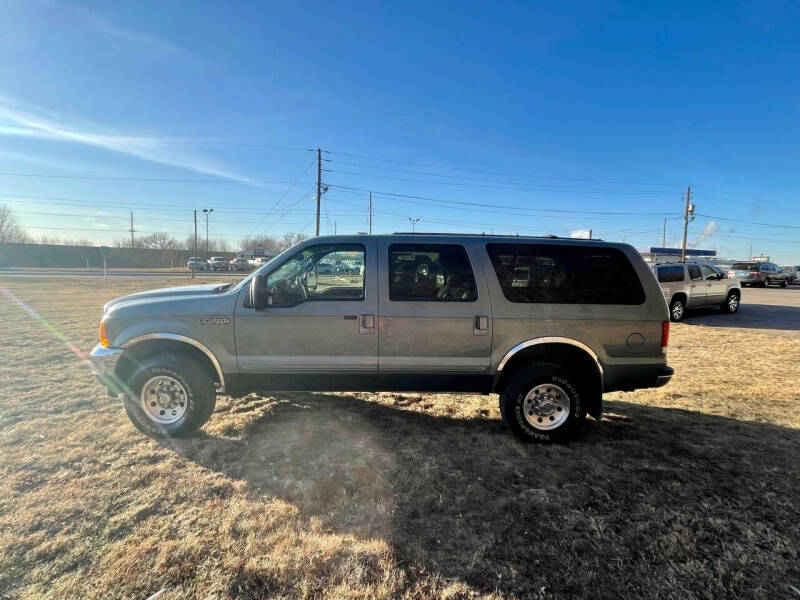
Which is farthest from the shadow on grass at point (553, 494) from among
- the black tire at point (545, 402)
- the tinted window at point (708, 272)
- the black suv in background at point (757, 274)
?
the black suv in background at point (757, 274)

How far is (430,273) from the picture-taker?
3877 millimetres

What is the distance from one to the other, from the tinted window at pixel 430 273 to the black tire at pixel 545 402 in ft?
3.05

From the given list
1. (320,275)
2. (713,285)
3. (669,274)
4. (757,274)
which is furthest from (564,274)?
(757,274)

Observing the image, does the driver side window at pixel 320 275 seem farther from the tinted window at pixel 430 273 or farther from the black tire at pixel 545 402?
the black tire at pixel 545 402

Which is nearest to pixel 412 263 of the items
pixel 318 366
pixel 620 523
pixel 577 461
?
pixel 318 366

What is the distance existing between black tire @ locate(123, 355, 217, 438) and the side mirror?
2.88ft

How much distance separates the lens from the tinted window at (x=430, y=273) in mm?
3824

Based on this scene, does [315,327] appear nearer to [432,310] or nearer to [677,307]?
[432,310]

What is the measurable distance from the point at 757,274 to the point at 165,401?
36308 mm

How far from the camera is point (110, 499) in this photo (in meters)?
2.96

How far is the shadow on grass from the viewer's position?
2.32 meters

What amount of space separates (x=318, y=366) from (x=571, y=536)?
8.02 feet

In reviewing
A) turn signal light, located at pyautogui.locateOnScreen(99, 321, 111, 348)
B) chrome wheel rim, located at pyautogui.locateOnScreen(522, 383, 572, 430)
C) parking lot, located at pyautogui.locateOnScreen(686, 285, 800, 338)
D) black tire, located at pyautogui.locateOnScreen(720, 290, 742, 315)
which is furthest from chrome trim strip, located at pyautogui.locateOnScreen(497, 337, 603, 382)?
black tire, located at pyautogui.locateOnScreen(720, 290, 742, 315)

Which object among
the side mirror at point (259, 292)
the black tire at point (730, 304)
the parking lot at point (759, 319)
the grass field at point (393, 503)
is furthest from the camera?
the black tire at point (730, 304)
